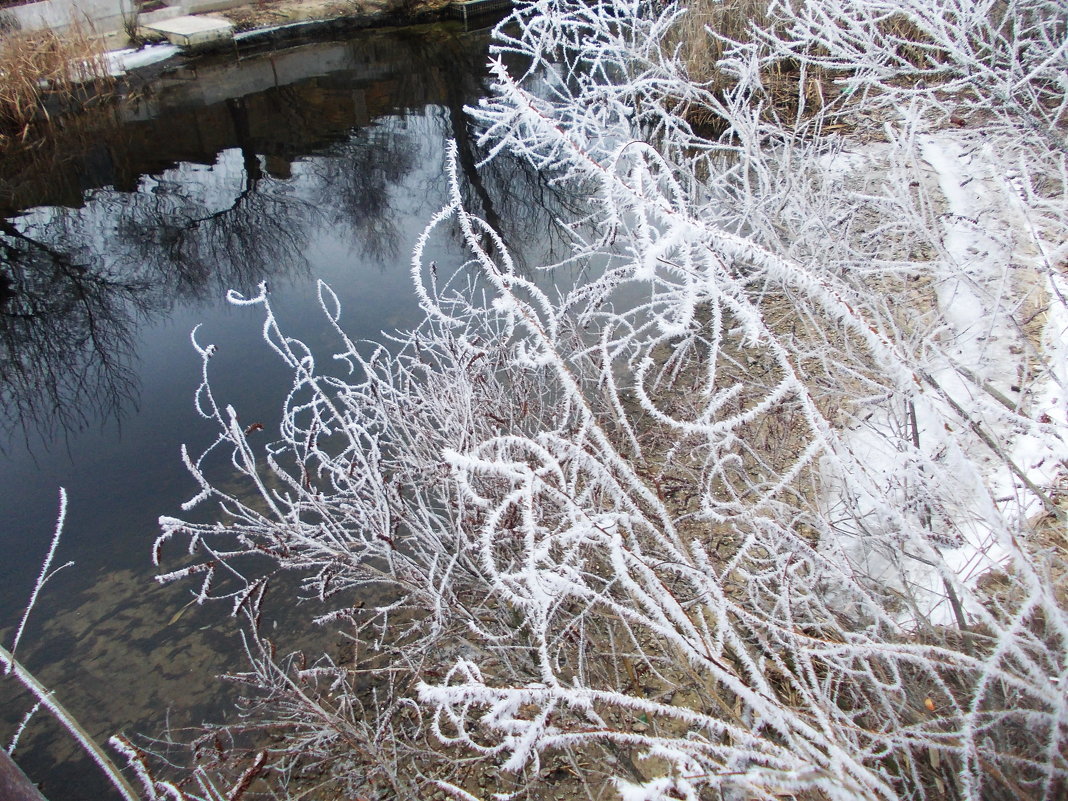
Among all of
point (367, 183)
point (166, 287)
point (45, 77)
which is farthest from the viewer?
point (45, 77)

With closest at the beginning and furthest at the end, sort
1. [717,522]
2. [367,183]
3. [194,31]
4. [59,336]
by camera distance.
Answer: [717,522] → [59,336] → [367,183] → [194,31]

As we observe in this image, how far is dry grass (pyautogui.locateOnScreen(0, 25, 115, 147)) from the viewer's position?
11.0 m

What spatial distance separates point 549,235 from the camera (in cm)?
842

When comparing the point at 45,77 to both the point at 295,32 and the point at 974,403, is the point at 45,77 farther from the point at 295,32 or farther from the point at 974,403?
the point at 974,403

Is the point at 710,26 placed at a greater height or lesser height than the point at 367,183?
greater

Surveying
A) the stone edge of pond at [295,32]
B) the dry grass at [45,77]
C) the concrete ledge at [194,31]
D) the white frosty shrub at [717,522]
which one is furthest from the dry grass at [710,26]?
the concrete ledge at [194,31]

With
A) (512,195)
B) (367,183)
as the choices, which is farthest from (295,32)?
(512,195)

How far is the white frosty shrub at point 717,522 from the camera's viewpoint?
161cm

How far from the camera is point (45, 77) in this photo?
38.6 feet

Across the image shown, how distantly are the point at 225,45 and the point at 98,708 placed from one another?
1421 cm

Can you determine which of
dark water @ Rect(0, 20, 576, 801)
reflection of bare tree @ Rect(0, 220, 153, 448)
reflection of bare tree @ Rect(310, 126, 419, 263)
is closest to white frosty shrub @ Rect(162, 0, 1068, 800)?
dark water @ Rect(0, 20, 576, 801)

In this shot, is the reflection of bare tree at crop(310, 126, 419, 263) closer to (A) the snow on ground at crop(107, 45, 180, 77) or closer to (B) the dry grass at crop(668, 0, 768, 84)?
(B) the dry grass at crop(668, 0, 768, 84)

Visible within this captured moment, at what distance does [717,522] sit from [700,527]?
0.10 metres

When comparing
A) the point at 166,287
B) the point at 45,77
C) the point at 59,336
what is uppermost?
the point at 45,77
